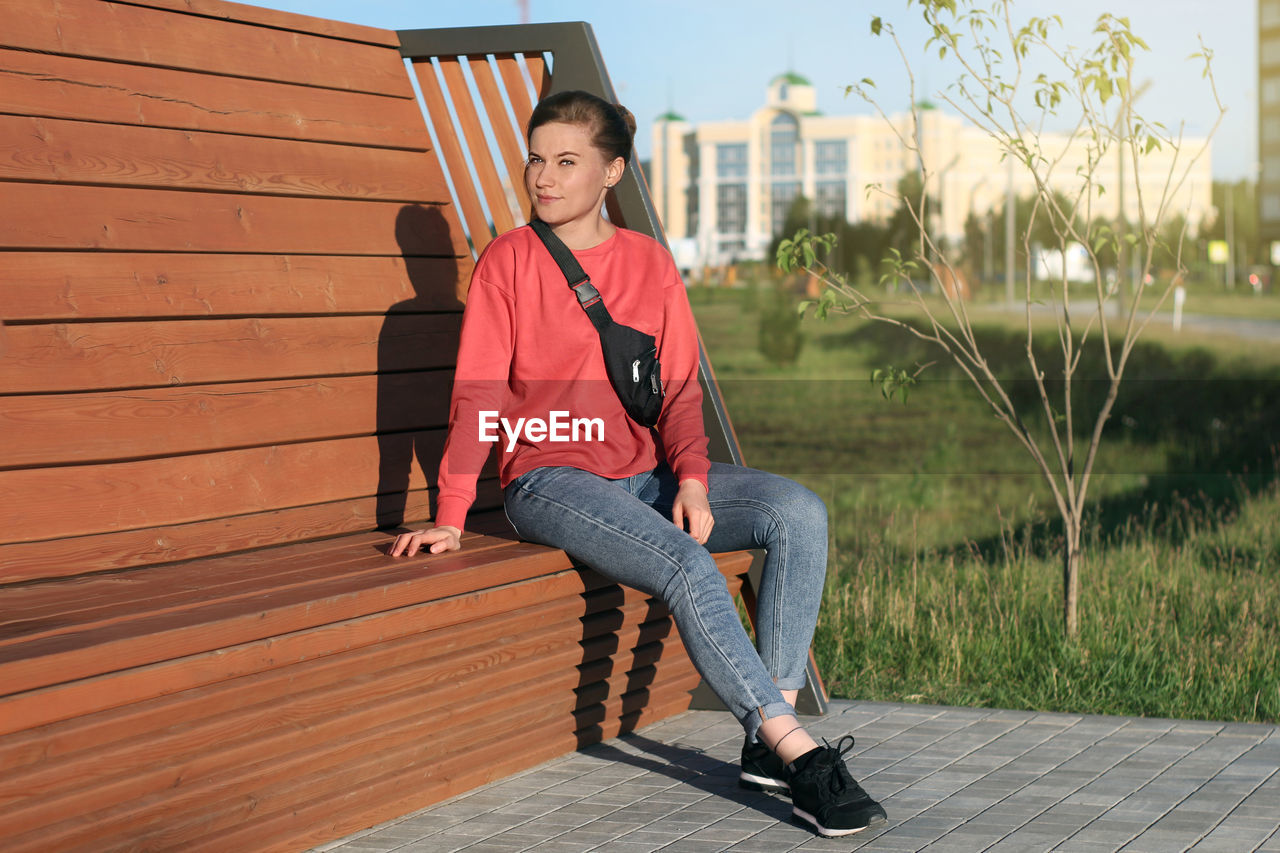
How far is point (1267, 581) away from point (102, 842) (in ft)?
15.7

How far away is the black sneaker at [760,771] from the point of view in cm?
339

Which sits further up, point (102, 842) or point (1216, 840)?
point (102, 842)

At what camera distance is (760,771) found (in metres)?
3.43

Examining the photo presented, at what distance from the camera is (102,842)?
255 centimetres

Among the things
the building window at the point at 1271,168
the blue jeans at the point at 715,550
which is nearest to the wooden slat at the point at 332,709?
the blue jeans at the point at 715,550

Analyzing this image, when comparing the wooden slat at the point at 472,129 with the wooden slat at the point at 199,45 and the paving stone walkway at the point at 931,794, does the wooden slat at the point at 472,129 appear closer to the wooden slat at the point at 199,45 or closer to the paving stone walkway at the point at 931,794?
the wooden slat at the point at 199,45

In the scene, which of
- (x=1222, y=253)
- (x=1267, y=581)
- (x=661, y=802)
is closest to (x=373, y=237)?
(x=661, y=802)

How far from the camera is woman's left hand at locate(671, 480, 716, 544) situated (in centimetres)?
349

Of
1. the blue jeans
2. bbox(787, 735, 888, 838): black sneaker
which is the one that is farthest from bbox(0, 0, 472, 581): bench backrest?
bbox(787, 735, 888, 838): black sneaker

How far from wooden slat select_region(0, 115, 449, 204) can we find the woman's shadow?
15cm

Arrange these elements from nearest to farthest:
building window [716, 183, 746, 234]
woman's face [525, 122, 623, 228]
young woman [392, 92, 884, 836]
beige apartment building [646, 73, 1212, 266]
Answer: young woman [392, 92, 884, 836], woman's face [525, 122, 623, 228], beige apartment building [646, 73, 1212, 266], building window [716, 183, 746, 234]

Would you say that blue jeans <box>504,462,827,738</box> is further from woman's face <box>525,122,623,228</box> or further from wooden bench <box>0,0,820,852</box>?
woman's face <box>525,122,623,228</box>

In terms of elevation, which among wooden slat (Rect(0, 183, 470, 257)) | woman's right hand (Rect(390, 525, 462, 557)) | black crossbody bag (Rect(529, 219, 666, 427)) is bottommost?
woman's right hand (Rect(390, 525, 462, 557))

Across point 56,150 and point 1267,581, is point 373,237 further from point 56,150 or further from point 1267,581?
point 1267,581
